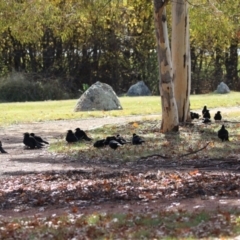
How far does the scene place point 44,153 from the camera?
18578mm

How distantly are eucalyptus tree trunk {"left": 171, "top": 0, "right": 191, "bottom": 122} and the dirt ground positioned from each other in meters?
3.08

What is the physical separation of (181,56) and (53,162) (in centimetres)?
746

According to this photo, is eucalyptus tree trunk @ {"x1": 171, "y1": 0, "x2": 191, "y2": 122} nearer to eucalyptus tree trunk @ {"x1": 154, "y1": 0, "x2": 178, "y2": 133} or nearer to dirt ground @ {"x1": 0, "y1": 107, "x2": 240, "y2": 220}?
eucalyptus tree trunk @ {"x1": 154, "y1": 0, "x2": 178, "y2": 133}

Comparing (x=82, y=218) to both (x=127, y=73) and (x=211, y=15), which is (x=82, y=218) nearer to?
(x=211, y=15)

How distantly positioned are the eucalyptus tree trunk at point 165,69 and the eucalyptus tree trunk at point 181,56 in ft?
7.13

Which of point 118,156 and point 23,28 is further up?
point 23,28

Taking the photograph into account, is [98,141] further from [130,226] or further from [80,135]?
[130,226]

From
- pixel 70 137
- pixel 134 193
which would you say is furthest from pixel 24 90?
pixel 134 193

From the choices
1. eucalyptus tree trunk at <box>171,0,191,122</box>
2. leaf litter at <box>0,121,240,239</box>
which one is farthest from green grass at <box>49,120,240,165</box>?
eucalyptus tree trunk at <box>171,0,191,122</box>

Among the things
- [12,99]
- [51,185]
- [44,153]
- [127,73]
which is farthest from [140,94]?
[51,185]

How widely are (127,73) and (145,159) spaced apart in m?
32.5

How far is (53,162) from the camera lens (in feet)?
55.7

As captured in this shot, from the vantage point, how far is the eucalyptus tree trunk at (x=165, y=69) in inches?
798

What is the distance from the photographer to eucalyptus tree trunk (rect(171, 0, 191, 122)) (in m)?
22.7
